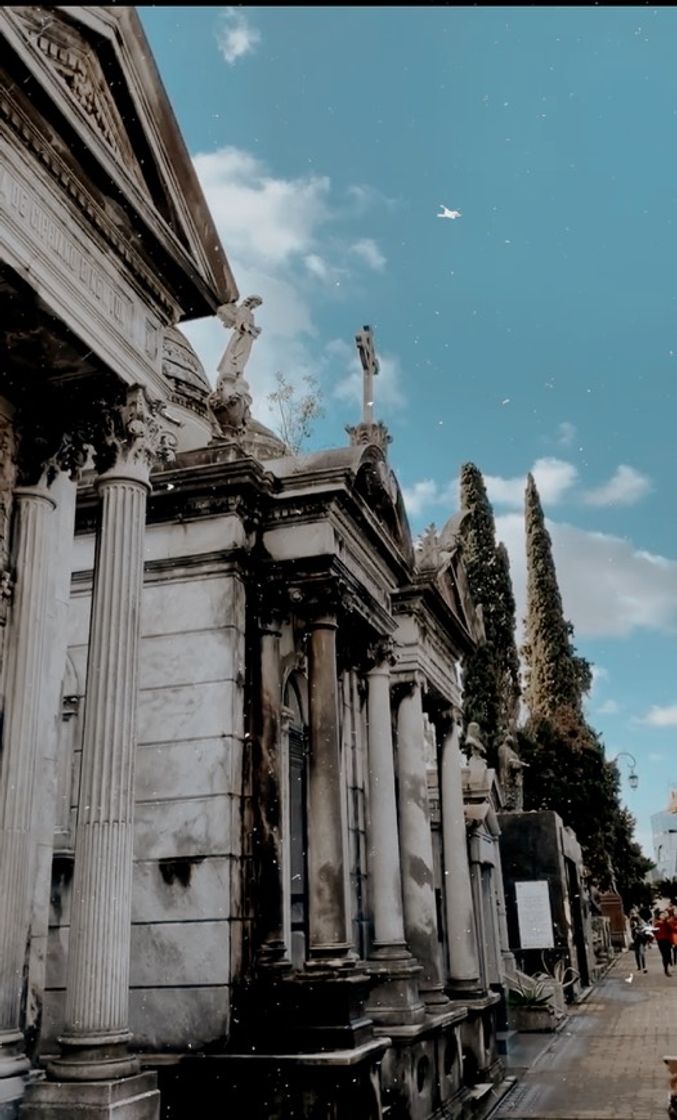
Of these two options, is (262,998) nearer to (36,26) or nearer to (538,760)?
(36,26)

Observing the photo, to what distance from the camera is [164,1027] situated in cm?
785

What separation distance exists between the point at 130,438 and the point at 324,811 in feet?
12.9

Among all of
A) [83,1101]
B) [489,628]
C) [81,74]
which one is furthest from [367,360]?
[489,628]

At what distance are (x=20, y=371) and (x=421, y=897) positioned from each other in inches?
321

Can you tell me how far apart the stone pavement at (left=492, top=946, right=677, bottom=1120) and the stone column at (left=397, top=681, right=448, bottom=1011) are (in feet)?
5.21

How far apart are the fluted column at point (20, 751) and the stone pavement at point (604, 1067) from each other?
636 centimetres

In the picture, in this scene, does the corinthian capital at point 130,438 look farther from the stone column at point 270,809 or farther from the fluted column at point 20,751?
the stone column at point 270,809

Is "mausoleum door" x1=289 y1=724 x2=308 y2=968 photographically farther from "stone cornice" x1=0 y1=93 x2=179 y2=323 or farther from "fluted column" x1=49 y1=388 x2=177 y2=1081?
"stone cornice" x1=0 y1=93 x2=179 y2=323

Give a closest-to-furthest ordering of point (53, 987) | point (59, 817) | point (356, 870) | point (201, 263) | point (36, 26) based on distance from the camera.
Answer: point (36, 26), point (201, 263), point (53, 987), point (59, 817), point (356, 870)

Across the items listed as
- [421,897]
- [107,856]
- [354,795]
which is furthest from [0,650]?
[421,897]

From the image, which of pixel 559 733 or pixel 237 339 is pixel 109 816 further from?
pixel 559 733

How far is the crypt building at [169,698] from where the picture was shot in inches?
225

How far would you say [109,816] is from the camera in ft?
18.8

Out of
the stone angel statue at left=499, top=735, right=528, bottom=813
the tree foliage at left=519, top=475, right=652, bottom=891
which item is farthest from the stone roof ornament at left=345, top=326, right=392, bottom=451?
the tree foliage at left=519, top=475, right=652, bottom=891
